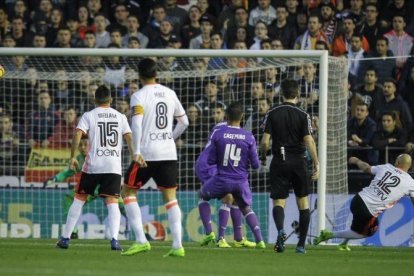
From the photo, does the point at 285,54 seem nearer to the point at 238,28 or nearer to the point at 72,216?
the point at 238,28

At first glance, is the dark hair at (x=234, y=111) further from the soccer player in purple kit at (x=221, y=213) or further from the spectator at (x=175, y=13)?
the spectator at (x=175, y=13)

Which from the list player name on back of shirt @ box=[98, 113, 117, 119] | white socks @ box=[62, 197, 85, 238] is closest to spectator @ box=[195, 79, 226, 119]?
player name on back of shirt @ box=[98, 113, 117, 119]

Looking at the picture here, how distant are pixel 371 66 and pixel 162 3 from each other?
214 inches

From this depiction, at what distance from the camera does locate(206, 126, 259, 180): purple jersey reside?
15.9 metres

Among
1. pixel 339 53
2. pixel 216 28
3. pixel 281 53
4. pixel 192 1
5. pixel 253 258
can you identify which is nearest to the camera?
pixel 253 258

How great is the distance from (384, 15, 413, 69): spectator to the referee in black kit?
711cm

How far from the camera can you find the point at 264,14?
23.4 meters

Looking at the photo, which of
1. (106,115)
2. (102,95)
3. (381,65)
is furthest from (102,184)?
(381,65)

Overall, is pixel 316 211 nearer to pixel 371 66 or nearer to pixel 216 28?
pixel 371 66

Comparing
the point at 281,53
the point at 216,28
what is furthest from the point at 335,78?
the point at 216,28

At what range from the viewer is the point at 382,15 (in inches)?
882

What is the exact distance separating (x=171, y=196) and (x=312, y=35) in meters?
9.30

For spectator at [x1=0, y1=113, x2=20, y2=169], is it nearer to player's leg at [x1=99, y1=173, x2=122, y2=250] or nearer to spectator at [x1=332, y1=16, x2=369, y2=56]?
spectator at [x1=332, y1=16, x2=369, y2=56]

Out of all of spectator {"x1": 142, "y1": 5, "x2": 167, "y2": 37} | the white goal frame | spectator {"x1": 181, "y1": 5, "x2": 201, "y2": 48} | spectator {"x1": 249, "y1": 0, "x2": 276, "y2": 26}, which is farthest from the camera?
spectator {"x1": 142, "y1": 5, "x2": 167, "y2": 37}
